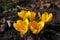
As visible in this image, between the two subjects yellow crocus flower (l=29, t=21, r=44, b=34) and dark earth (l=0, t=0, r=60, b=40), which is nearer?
yellow crocus flower (l=29, t=21, r=44, b=34)

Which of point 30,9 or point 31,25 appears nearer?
point 31,25

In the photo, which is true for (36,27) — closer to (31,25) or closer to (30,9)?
(31,25)

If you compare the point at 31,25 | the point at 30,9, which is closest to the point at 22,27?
the point at 31,25

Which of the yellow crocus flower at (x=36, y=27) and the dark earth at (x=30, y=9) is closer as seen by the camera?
the yellow crocus flower at (x=36, y=27)

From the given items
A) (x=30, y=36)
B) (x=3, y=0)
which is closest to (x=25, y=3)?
(x=3, y=0)

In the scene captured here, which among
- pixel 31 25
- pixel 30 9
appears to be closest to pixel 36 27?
pixel 31 25

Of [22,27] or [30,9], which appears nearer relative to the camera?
[22,27]

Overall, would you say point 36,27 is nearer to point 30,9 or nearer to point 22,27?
point 22,27

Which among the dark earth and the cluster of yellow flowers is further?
the dark earth

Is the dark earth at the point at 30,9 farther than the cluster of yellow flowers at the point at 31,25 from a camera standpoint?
Yes

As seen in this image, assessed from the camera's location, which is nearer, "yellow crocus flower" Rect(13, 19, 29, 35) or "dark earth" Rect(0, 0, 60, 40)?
"yellow crocus flower" Rect(13, 19, 29, 35)

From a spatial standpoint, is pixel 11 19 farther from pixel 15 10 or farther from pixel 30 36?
pixel 30 36
